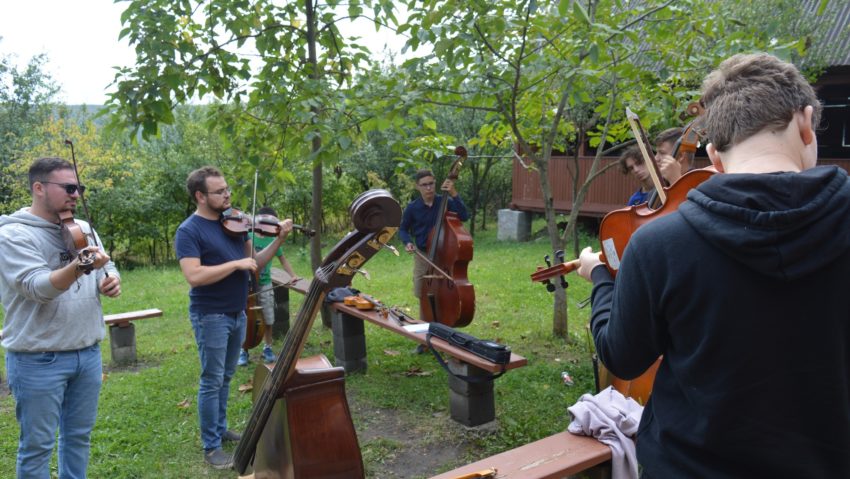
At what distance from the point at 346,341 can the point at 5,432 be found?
281 cm

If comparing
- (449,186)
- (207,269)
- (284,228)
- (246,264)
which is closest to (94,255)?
(207,269)

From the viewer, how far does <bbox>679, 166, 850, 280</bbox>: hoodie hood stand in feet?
3.87

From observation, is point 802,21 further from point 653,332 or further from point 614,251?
point 653,332

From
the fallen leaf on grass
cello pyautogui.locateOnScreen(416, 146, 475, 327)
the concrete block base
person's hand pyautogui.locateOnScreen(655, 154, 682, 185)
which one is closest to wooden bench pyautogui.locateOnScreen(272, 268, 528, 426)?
cello pyautogui.locateOnScreen(416, 146, 475, 327)

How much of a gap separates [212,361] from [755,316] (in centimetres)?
354

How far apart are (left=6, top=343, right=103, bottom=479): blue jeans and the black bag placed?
2.15 metres

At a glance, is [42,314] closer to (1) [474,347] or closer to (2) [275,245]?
(2) [275,245]

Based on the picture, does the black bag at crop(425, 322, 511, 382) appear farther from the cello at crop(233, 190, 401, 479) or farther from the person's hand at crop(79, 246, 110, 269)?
the person's hand at crop(79, 246, 110, 269)

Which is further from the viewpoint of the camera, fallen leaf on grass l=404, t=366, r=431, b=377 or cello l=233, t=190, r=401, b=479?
fallen leaf on grass l=404, t=366, r=431, b=377

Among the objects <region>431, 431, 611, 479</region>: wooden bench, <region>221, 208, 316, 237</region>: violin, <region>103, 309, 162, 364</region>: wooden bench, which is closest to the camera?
<region>431, 431, 611, 479</region>: wooden bench

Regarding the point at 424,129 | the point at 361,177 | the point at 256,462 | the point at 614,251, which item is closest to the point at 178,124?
the point at 361,177

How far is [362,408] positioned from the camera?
4973 mm

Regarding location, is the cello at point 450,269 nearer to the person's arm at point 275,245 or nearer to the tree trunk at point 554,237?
the tree trunk at point 554,237

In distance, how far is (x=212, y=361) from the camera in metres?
4.00
